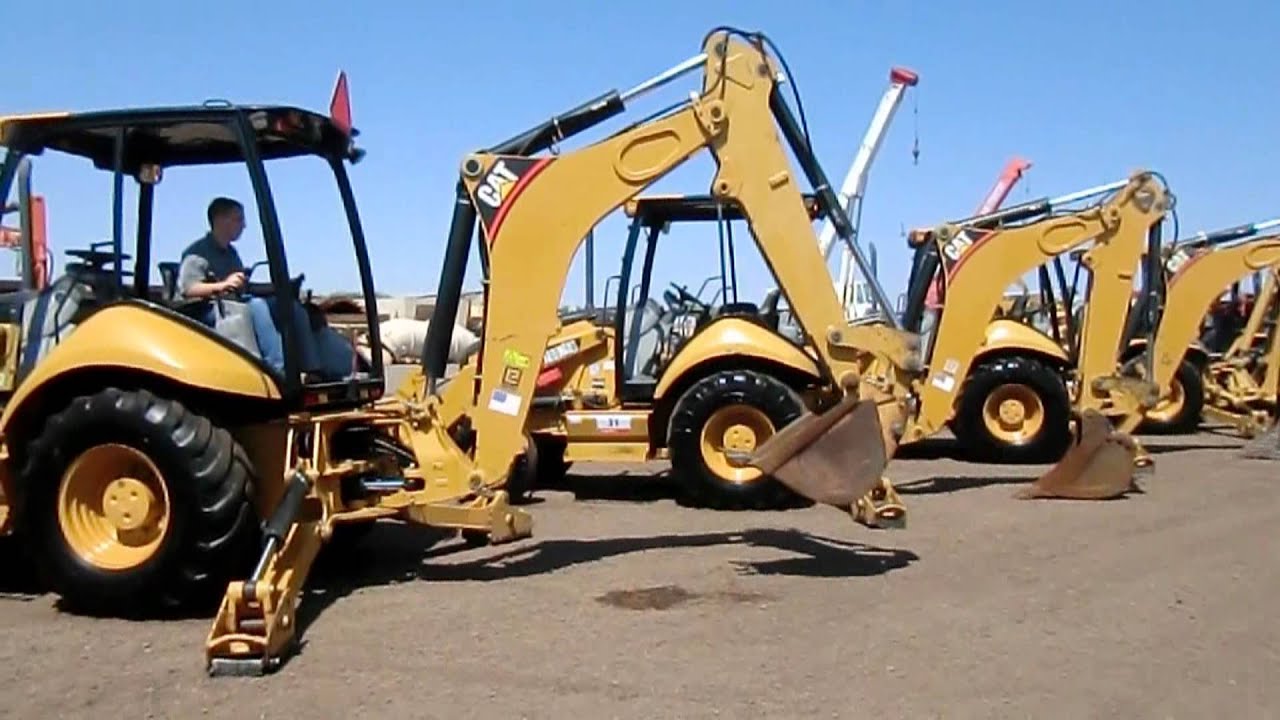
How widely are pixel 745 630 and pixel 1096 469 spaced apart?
523 centimetres

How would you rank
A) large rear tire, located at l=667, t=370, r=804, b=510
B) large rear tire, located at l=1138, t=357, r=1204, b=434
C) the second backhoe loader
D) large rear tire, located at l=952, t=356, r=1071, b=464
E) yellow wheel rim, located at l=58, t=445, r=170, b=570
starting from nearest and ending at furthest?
yellow wheel rim, located at l=58, t=445, r=170, b=570 < large rear tire, located at l=667, t=370, r=804, b=510 < the second backhoe loader < large rear tire, located at l=952, t=356, r=1071, b=464 < large rear tire, located at l=1138, t=357, r=1204, b=434

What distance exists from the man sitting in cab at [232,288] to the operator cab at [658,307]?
414cm

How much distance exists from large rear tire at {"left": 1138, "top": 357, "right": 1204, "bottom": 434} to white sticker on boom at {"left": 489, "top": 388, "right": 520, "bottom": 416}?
1080 centimetres

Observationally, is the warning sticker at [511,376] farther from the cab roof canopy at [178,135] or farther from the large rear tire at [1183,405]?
the large rear tire at [1183,405]

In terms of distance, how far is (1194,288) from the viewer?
48.5 feet

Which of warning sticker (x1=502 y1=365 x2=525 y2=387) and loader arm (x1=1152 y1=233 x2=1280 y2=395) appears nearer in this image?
warning sticker (x1=502 y1=365 x2=525 y2=387)

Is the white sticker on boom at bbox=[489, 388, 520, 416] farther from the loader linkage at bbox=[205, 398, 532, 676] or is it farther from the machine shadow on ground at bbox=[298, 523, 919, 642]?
the machine shadow on ground at bbox=[298, 523, 919, 642]

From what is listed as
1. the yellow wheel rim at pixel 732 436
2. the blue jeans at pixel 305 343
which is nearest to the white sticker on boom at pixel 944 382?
the yellow wheel rim at pixel 732 436

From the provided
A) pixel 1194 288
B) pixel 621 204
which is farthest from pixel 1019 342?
Result: pixel 621 204

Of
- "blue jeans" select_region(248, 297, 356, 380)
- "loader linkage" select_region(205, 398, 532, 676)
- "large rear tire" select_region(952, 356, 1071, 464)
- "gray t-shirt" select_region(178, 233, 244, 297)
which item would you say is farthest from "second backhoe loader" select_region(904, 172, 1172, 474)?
"gray t-shirt" select_region(178, 233, 244, 297)

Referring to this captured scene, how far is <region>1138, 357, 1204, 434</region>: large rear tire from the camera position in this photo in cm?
1608

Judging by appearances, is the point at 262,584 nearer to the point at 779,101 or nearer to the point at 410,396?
the point at 410,396

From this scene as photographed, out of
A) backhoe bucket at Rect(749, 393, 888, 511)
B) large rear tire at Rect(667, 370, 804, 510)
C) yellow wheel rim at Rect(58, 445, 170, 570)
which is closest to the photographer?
yellow wheel rim at Rect(58, 445, 170, 570)

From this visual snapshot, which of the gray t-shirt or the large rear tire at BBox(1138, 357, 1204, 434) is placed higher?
the gray t-shirt
